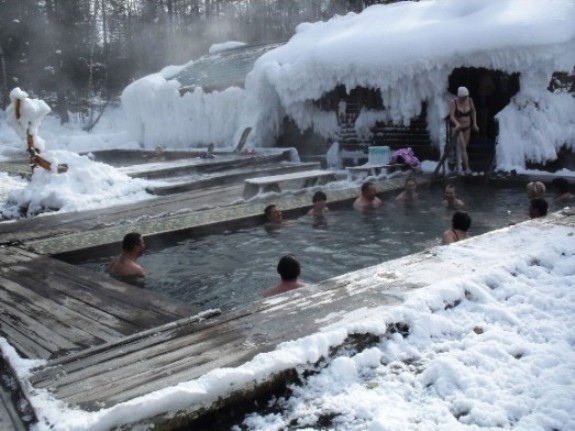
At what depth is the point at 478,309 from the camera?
3.82 m

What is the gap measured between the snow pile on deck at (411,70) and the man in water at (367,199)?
11.3 feet

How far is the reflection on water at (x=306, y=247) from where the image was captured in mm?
6312

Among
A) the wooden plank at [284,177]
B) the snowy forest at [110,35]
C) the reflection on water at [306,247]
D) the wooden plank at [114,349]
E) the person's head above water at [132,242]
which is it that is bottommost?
the reflection on water at [306,247]

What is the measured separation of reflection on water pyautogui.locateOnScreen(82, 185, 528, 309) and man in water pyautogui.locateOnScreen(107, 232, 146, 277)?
24 centimetres

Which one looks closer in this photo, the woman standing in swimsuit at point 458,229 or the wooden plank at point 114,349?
the wooden plank at point 114,349

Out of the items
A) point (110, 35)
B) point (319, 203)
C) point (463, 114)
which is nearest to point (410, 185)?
point (319, 203)

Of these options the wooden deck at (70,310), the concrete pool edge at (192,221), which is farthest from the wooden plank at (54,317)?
the concrete pool edge at (192,221)

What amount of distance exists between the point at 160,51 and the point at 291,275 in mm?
29729

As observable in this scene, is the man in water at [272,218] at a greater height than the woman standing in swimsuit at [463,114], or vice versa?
the woman standing in swimsuit at [463,114]

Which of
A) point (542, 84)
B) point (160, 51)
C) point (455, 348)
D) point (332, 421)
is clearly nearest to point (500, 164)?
point (542, 84)

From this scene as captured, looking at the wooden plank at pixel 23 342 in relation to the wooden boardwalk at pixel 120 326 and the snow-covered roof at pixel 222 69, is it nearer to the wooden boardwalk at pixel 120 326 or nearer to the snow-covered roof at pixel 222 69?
the wooden boardwalk at pixel 120 326

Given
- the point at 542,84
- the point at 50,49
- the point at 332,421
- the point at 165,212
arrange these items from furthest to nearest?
the point at 50,49, the point at 542,84, the point at 165,212, the point at 332,421

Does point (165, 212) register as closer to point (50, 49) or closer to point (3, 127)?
point (3, 127)

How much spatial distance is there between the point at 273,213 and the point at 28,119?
16.7 ft
